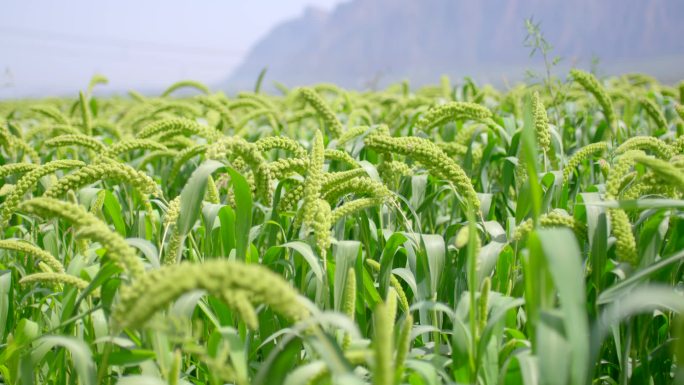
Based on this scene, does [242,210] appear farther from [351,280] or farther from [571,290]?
[571,290]

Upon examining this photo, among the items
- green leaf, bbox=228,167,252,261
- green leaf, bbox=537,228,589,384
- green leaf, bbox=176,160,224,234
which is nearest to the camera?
green leaf, bbox=537,228,589,384

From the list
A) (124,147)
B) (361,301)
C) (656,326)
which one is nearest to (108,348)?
(361,301)

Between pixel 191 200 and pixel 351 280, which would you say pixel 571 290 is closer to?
pixel 351 280

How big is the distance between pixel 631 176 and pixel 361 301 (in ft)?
2.92

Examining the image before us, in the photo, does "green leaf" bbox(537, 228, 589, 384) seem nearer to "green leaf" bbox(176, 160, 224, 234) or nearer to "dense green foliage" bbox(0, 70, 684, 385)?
"dense green foliage" bbox(0, 70, 684, 385)

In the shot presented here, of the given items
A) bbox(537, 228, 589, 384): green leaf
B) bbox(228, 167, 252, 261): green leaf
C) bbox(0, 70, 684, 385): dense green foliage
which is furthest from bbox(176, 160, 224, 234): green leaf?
bbox(537, 228, 589, 384): green leaf

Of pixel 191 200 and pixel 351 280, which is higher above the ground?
pixel 191 200

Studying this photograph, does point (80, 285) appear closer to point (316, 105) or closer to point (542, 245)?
point (542, 245)

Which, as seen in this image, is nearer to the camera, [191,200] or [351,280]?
[351,280]

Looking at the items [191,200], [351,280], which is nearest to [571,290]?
[351,280]

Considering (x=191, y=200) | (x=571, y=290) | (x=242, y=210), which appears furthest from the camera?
(x=242, y=210)

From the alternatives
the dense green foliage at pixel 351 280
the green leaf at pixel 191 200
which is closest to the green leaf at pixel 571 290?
the dense green foliage at pixel 351 280

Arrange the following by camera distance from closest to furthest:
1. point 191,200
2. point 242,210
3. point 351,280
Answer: point 351,280 < point 191,200 < point 242,210

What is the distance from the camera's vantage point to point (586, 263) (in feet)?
7.01
